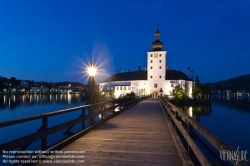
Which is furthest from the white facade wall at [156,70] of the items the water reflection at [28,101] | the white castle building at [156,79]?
the water reflection at [28,101]

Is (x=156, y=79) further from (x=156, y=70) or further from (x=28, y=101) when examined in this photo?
(x=28, y=101)

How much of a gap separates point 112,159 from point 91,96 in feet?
23.8

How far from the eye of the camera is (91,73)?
44.7 ft

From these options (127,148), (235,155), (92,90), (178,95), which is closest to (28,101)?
(178,95)

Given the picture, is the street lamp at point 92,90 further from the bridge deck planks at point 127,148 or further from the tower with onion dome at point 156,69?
the tower with onion dome at point 156,69

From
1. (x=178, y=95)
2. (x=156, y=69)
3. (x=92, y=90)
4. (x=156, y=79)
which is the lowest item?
(x=178, y=95)

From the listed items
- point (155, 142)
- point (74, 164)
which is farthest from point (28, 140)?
point (155, 142)

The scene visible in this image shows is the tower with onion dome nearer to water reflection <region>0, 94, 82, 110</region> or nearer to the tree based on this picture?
the tree

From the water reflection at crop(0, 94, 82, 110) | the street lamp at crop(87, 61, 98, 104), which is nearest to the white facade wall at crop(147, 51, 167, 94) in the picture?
the water reflection at crop(0, 94, 82, 110)

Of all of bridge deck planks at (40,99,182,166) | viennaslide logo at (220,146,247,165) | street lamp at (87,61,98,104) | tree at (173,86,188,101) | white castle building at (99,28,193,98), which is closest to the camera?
viennaslide logo at (220,146,247,165)

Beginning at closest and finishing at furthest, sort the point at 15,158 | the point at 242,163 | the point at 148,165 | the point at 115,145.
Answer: the point at 242,163 < the point at 148,165 < the point at 15,158 < the point at 115,145

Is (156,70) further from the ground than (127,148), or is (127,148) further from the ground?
(156,70)

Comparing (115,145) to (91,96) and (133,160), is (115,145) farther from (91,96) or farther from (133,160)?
(91,96)

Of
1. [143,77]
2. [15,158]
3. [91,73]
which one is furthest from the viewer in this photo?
[143,77]
